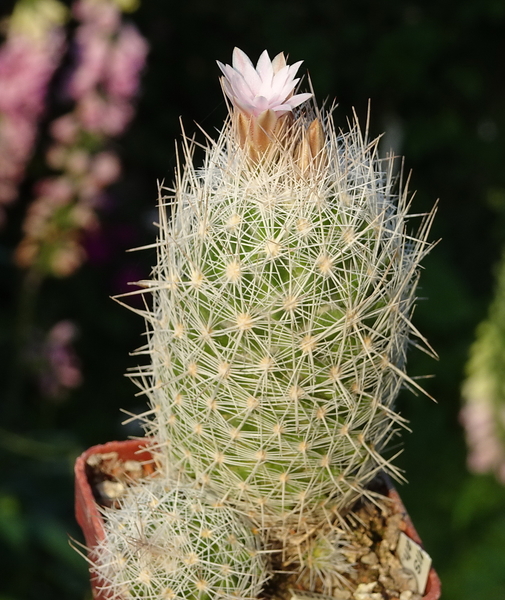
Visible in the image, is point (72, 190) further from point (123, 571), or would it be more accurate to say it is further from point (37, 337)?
point (123, 571)

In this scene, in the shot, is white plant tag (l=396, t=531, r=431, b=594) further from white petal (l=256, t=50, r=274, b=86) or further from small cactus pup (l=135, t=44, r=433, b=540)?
white petal (l=256, t=50, r=274, b=86)

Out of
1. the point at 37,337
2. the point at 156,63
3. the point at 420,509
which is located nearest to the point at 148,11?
the point at 156,63

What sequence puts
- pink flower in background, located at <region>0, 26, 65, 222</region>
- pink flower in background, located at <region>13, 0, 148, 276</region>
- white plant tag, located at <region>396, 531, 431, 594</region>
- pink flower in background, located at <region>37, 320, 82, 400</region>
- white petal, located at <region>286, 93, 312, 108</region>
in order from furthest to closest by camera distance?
pink flower in background, located at <region>37, 320, 82, 400</region>
pink flower in background, located at <region>13, 0, 148, 276</region>
pink flower in background, located at <region>0, 26, 65, 222</region>
white plant tag, located at <region>396, 531, 431, 594</region>
white petal, located at <region>286, 93, 312, 108</region>

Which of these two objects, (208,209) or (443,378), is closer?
(208,209)

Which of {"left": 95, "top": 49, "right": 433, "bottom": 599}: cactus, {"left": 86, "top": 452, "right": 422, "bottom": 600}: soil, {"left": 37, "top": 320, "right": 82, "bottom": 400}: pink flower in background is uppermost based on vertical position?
{"left": 95, "top": 49, "right": 433, "bottom": 599}: cactus

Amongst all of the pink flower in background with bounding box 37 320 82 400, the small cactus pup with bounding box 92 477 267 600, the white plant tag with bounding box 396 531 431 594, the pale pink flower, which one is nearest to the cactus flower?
the pale pink flower

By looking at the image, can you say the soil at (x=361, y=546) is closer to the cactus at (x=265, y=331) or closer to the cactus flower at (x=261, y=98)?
the cactus at (x=265, y=331)
